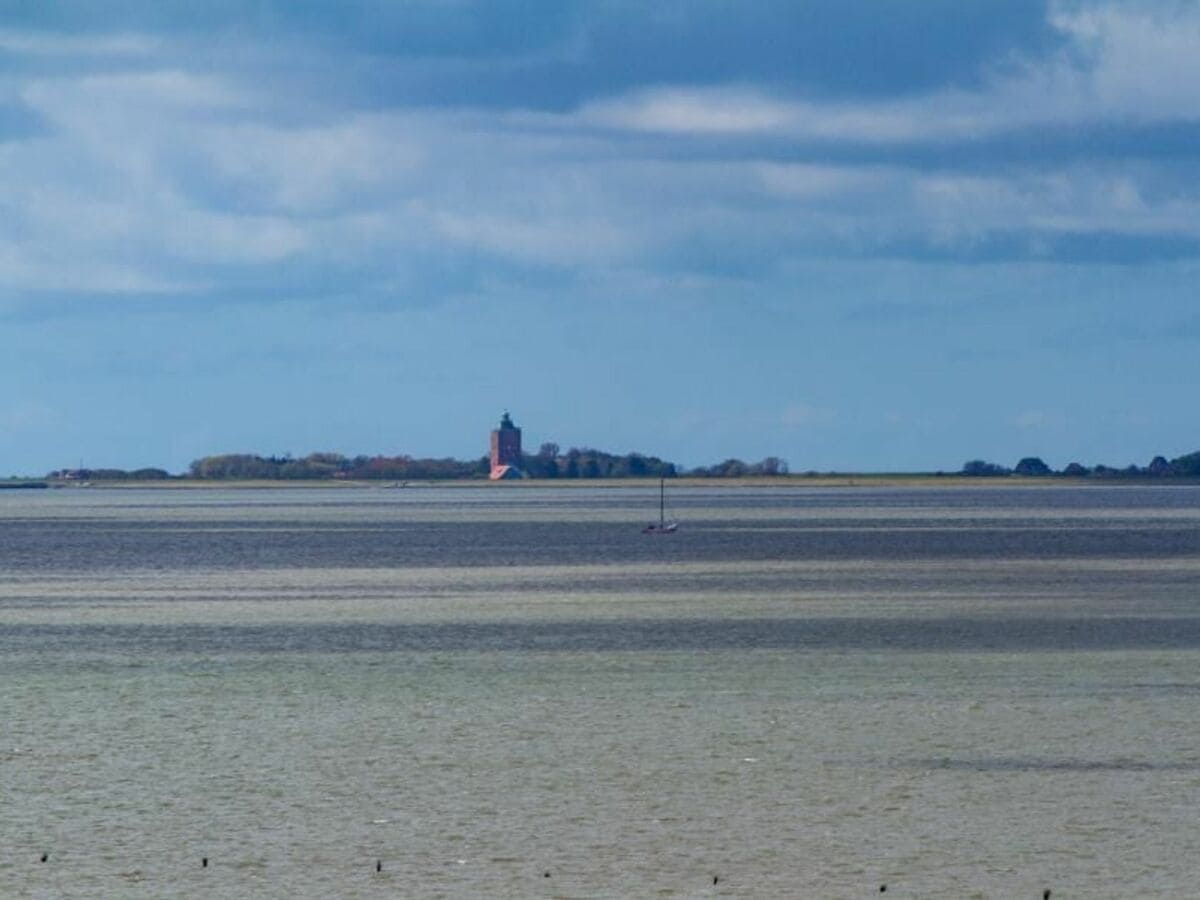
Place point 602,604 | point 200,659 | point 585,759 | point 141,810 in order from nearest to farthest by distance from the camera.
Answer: point 141,810 < point 585,759 < point 200,659 < point 602,604

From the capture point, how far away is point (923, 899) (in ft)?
39.5

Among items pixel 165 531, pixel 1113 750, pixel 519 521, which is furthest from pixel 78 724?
pixel 519 521

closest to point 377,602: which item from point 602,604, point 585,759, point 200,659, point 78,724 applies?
point 602,604

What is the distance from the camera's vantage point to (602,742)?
18406 mm

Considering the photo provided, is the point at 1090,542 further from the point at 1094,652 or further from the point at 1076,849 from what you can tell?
the point at 1076,849

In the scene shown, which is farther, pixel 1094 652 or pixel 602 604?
pixel 602 604

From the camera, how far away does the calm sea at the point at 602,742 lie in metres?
13.1

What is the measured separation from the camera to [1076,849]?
13414 millimetres

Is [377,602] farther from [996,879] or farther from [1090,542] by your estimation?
[1090,542]

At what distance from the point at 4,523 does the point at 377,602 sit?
2829 inches

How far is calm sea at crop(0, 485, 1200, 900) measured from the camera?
13133mm

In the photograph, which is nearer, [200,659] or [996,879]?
[996,879]

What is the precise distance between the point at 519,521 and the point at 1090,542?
3538 cm

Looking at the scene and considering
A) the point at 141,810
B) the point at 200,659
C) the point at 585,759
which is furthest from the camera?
the point at 200,659
